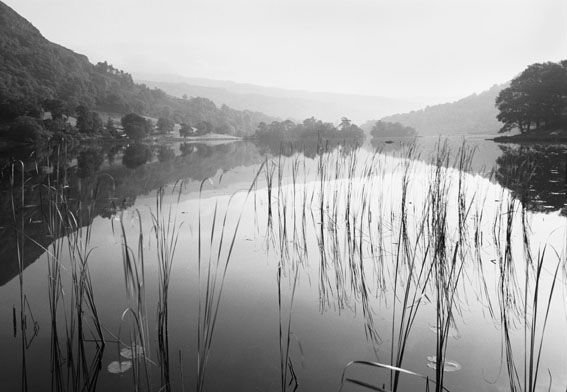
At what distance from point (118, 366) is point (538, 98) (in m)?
55.8

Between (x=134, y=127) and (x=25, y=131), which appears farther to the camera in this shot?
(x=134, y=127)

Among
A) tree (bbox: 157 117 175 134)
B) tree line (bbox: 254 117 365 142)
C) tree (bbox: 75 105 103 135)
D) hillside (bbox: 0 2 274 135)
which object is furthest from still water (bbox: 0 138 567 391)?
tree line (bbox: 254 117 365 142)

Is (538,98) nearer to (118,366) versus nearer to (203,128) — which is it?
(118,366)

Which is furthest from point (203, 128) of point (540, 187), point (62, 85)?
point (540, 187)

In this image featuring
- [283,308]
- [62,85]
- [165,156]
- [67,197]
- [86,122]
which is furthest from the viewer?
[62,85]

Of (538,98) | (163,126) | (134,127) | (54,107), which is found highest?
(538,98)

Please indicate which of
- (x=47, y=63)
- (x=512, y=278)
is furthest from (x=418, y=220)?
(x=47, y=63)

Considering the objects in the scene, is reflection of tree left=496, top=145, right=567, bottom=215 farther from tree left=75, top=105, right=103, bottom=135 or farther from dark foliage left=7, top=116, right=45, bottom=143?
tree left=75, top=105, right=103, bottom=135

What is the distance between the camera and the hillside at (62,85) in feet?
237

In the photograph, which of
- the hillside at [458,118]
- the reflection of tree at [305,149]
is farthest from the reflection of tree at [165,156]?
the hillside at [458,118]

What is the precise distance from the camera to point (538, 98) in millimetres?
47844

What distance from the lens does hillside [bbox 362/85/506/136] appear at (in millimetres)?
145975

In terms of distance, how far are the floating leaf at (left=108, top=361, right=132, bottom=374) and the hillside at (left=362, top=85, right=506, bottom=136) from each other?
484 feet

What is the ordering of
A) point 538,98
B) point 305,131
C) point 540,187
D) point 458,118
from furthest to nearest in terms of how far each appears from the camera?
1. point 458,118
2. point 305,131
3. point 538,98
4. point 540,187
